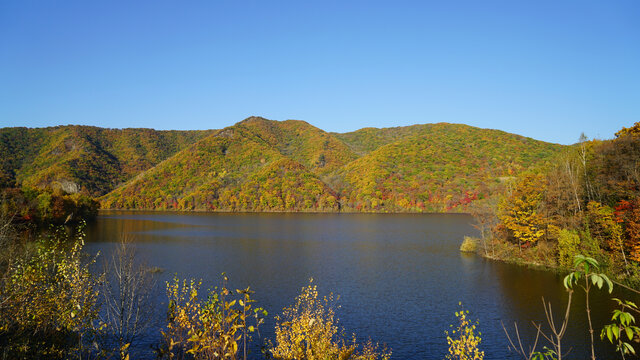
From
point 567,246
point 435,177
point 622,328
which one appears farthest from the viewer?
point 435,177

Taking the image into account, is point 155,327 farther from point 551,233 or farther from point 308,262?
point 551,233

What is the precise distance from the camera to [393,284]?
32875 millimetres

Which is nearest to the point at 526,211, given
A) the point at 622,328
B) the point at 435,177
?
the point at 622,328

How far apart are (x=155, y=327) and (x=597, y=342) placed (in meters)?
23.4

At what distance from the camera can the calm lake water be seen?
21.0 meters

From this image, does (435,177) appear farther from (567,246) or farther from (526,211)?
(567,246)

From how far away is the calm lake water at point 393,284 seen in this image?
2095 centimetres

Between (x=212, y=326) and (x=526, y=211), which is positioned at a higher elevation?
(x=526, y=211)

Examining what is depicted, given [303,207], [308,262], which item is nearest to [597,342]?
[308,262]

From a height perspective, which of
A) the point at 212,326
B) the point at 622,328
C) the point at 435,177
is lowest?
the point at 212,326

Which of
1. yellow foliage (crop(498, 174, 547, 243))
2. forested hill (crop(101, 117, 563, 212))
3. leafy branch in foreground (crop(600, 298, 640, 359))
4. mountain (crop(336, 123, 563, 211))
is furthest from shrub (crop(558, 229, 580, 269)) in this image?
forested hill (crop(101, 117, 563, 212))

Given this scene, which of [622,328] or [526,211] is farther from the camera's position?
[526,211]

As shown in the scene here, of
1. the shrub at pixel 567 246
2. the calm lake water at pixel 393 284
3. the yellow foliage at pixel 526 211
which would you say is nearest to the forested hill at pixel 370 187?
the calm lake water at pixel 393 284

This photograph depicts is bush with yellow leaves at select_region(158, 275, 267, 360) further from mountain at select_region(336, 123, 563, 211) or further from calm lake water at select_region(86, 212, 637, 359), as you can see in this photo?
mountain at select_region(336, 123, 563, 211)
